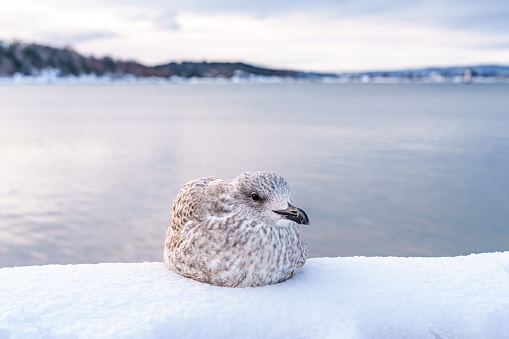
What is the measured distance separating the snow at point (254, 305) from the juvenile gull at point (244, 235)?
4.1 inches

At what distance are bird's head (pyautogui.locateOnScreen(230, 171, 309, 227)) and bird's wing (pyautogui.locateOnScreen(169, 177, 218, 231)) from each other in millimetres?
440

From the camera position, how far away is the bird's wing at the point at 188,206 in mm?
3789

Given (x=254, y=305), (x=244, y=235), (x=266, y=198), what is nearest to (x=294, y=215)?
(x=266, y=198)

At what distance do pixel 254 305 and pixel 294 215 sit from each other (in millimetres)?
661

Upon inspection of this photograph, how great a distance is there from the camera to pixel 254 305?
329 cm

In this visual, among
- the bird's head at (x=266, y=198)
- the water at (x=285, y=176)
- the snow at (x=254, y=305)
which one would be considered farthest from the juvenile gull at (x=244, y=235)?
the water at (x=285, y=176)

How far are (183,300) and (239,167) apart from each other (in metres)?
17.9

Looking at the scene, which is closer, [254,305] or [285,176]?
[254,305]

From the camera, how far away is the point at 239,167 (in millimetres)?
21188

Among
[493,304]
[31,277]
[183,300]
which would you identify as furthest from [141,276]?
[493,304]

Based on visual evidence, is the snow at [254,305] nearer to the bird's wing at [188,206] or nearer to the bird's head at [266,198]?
the bird's wing at [188,206]

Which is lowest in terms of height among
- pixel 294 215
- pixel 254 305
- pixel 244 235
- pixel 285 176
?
pixel 285 176

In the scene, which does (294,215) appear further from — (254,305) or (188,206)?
(188,206)

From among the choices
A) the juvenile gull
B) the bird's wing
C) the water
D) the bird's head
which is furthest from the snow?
the water
